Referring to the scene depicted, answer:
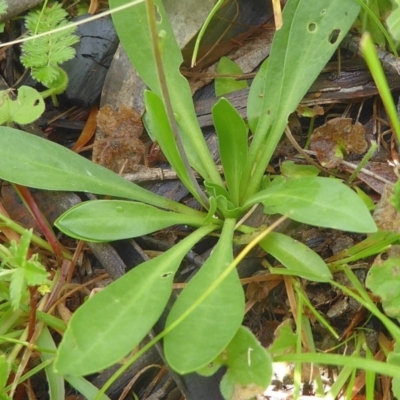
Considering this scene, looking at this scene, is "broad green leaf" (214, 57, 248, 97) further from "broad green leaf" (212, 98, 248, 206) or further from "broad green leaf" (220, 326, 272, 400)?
"broad green leaf" (220, 326, 272, 400)

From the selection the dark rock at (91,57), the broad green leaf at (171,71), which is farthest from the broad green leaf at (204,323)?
the dark rock at (91,57)

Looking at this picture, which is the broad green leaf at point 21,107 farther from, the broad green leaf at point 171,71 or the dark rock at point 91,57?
the broad green leaf at point 171,71

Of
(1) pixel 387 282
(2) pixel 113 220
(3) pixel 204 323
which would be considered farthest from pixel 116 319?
(1) pixel 387 282

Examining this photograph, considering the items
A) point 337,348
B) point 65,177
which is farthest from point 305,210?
point 65,177

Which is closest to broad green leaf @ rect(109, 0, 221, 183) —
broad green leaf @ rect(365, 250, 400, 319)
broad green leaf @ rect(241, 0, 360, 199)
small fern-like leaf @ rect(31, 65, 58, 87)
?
broad green leaf @ rect(241, 0, 360, 199)

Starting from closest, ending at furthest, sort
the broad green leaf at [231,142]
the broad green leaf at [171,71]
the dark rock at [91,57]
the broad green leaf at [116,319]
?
the broad green leaf at [116,319], the broad green leaf at [231,142], the broad green leaf at [171,71], the dark rock at [91,57]

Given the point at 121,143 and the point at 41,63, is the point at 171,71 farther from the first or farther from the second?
the point at 41,63
